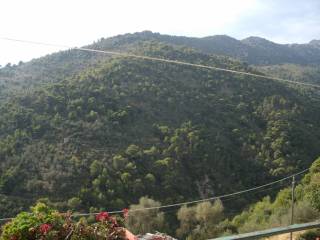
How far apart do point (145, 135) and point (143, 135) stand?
0.58ft

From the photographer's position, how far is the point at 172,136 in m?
37.8

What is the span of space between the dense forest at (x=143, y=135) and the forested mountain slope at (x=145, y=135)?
0.10 metres

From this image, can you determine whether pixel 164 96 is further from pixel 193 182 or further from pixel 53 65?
pixel 53 65

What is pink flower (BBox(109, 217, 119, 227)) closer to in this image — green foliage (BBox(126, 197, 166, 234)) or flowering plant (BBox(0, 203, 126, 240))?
flowering plant (BBox(0, 203, 126, 240))

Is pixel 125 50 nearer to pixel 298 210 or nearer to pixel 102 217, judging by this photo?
pixel 298 210

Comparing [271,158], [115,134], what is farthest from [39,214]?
[271,158]

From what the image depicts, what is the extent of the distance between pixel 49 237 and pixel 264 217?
1831cm

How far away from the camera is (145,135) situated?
3738cm

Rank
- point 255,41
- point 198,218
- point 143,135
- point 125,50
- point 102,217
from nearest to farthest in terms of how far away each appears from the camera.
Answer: point 102,217 → point 198,218 → point 143,135 → point 125,50 → point 255,41

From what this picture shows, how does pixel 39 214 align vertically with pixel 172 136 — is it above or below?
above

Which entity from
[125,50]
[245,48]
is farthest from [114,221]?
[245,48]

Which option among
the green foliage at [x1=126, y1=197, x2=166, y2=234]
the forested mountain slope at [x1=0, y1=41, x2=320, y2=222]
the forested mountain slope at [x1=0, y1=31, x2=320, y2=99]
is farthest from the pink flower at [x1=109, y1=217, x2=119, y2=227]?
the forested mountain slope at [x1=0, y1=31, x2=320, y2=99]

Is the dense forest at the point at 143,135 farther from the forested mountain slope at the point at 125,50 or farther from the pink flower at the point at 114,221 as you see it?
the pink flower at the point at 114,221

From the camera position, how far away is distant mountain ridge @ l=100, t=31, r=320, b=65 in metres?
84.1
